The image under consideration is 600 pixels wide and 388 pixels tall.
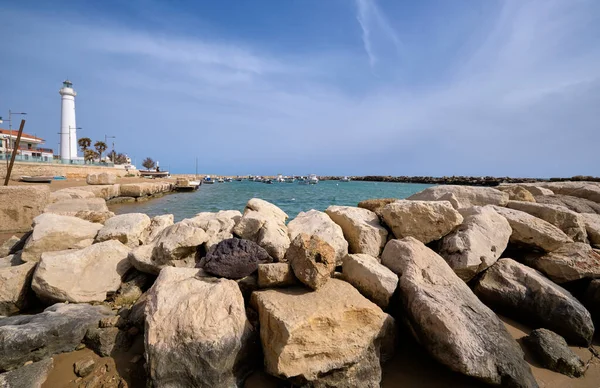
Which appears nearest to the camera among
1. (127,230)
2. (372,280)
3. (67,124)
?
(372,280)

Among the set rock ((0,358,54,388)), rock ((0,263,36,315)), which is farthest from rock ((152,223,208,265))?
rock ((0,263,36,315))

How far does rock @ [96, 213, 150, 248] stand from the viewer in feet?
17.1

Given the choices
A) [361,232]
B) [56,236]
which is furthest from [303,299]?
[56,236]

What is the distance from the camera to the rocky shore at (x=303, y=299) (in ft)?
9.50

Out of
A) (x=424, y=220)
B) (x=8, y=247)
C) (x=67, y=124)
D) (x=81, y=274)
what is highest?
(x=67, y=124)

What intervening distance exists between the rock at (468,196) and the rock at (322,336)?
416 cm

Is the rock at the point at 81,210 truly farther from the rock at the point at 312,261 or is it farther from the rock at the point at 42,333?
the rock at the point at 312,261

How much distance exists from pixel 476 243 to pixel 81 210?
9512 millimetres

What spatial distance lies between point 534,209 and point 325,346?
5594 mm

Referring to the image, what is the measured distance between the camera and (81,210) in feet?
25.6

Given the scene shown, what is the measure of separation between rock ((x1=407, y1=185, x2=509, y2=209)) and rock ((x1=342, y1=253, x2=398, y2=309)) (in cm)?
341

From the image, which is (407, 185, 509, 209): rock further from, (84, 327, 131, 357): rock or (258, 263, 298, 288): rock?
(84, 327, 131, 357): rock

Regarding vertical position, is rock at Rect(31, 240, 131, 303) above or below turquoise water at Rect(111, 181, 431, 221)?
above

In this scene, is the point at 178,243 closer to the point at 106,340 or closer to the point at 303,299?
the point at 106,340
